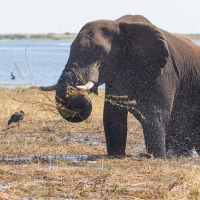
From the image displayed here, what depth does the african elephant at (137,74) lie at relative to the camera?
39.1 ft

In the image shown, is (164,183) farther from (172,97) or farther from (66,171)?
(172,97)

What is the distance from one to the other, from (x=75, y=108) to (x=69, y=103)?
18 cm

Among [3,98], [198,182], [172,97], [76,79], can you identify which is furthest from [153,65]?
[3,98]

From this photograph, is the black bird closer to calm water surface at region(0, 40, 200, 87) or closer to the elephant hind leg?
calm water surface at region(0, 40, 200, 87)

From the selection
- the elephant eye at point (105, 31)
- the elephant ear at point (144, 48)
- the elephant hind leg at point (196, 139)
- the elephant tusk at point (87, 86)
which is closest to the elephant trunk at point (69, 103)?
the elephant tusk at point (87, 86)

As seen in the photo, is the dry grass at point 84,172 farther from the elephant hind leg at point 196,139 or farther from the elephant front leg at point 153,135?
the elephant hind leg at point 196,139

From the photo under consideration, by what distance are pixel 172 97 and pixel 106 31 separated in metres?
1.43

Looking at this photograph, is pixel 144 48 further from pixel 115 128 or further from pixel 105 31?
pixel 115 128

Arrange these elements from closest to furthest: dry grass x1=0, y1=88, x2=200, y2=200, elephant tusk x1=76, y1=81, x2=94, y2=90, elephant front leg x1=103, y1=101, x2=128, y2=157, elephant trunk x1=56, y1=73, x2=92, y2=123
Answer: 1. dry grass x1=0, y1=88, x2=200, y2=200
2. elephant trunk x1=56, y1=73, x2=92, y2=123
3. elephant tusk x1=76, y1=81, x2=94, y2=90
4. elephant front leg x1=103, y1=101, x2=128, y2=157

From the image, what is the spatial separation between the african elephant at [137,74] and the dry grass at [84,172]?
59 cm

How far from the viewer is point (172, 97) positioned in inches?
497

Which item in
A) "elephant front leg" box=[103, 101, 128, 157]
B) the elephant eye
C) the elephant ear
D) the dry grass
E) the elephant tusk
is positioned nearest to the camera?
the dry grass

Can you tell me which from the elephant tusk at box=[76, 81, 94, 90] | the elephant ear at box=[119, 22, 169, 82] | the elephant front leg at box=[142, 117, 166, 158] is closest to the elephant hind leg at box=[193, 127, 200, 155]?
the elephant front leg at box=[142, 117, 166, 158]

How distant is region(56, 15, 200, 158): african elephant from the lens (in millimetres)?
11922
